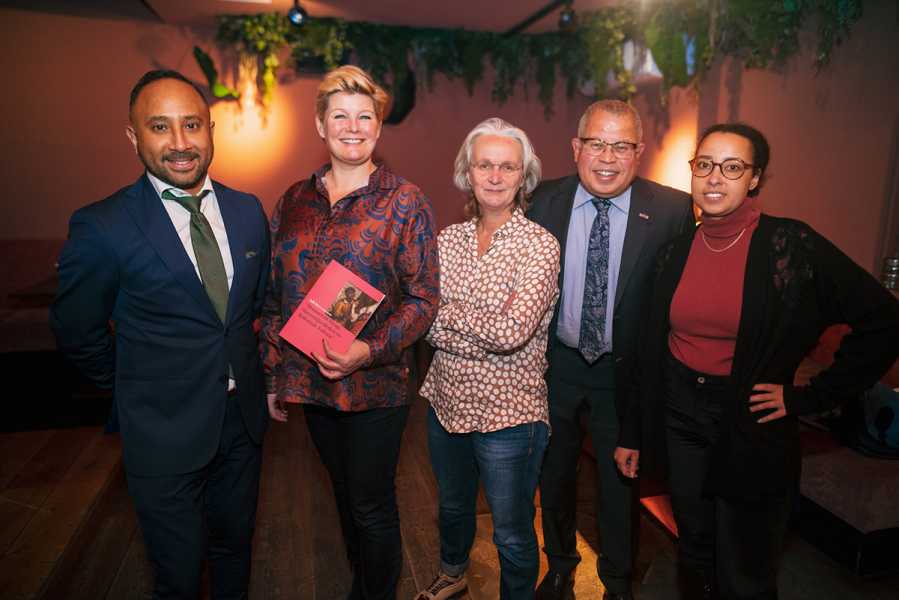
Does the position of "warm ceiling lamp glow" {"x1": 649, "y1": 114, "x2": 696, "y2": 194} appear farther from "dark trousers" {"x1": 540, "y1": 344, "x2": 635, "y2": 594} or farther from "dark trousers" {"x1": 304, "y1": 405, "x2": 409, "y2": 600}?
"dark trousers" {"x1": 304, "y1": 405, "x2": 409, "y2": 600}

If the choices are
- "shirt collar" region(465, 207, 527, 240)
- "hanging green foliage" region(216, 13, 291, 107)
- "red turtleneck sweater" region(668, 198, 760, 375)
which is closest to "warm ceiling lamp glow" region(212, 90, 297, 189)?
"hanging green foliage" region(216, 13, 291, 107)

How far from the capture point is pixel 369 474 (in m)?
1.77

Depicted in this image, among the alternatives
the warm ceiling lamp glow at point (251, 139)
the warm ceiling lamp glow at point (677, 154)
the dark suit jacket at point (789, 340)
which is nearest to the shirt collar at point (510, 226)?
the dark suit jacket at point (789, 340)

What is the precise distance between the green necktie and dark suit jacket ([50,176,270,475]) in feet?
0.10

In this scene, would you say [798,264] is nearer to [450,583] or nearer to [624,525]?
[624,525]

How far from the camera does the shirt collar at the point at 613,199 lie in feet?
6.61

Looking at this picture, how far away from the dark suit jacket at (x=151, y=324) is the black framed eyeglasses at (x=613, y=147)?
1166mm

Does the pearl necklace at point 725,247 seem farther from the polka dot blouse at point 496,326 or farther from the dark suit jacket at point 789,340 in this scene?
the polka dot blouse at point 496,326

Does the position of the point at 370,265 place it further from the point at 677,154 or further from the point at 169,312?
the point at 677,154

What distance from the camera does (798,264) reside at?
1.61 m

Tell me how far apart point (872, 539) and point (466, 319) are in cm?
213

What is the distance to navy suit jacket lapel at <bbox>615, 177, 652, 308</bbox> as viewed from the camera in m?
1.96

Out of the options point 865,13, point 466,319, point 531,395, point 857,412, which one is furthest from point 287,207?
point 865,13

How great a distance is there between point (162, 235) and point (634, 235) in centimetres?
148
